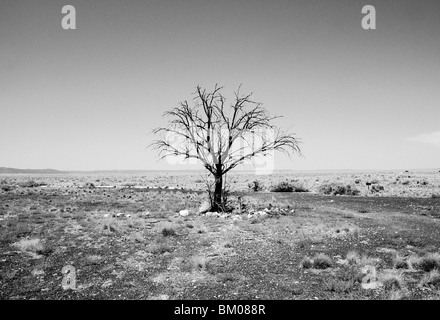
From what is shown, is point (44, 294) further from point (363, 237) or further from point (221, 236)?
point (363, 237)

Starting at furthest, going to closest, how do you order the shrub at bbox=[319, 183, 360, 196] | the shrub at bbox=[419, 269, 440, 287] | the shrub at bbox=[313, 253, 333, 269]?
the shrub at bbox=[319, 183, 360, 196] → the shrub at bbox=[313, 253, 333, 269] → the shrub at bbox=[419, 269, 440, 287]

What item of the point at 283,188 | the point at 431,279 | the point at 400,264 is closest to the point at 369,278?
the point at 431,279

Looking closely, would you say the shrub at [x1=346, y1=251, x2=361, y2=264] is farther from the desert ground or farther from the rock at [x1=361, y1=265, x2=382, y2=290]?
the rock at [x1=361, y1=265, x2=382, y2=290]

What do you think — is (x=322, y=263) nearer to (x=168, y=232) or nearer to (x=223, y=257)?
(x=223, y=257)

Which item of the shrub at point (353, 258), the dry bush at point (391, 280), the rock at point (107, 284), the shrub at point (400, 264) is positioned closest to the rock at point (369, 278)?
the dry bush at point (391, 280)

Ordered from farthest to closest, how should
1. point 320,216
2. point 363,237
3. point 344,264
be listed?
point 320,216, point 363,237, point 344,264

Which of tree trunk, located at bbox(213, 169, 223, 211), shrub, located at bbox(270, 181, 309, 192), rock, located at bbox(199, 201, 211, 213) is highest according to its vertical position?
tree trunk, located at bbox(213, 169, 223, 211)

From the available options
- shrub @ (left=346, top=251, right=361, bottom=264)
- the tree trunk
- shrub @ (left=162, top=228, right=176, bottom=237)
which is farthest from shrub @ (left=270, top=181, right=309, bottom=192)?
shrub @ (left=346, top=251, right=361, bottom=264)

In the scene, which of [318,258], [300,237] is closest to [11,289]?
[318,258]

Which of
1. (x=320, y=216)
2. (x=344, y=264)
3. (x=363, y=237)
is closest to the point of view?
(x=344, y=264)

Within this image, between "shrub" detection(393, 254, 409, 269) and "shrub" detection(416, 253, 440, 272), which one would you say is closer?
"shrub" detection(416, 253, 440, 272)

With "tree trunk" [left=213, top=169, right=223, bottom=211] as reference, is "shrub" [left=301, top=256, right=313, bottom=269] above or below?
below
